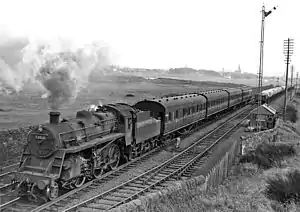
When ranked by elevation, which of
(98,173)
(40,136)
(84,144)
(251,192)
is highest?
(40,136)

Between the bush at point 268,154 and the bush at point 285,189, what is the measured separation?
210 inches

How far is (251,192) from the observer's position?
13.7m

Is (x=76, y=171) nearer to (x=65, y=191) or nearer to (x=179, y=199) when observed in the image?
(x=65, y=191)

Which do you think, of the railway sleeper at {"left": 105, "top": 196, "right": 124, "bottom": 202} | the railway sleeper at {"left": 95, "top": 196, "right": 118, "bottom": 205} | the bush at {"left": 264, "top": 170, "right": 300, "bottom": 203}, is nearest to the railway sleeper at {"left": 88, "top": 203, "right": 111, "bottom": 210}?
the railway sleeper at {"left": 95, "top": 196, "right": 118, "bottom": 205}

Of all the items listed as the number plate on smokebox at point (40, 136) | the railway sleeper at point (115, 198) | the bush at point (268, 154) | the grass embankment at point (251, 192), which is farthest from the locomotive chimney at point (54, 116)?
the bush at point (268, 154)

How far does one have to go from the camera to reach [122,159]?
17594 millimetres

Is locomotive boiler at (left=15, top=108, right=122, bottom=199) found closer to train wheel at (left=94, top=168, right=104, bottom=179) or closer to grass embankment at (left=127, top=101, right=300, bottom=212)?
train wheel at (left=94, top=168, right=104, bottom=179)

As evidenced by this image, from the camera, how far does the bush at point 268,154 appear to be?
18984 mm

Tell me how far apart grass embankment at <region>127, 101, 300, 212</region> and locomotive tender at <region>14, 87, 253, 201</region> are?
4166 mm

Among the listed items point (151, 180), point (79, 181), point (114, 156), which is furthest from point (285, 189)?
point (79, 181)

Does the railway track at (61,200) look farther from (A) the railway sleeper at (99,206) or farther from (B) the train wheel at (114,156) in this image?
(A) the railway sleeper at (99,206)

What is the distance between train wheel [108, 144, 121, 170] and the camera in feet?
52.9

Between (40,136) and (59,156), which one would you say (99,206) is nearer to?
(59,156)

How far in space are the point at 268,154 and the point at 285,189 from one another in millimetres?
7075
